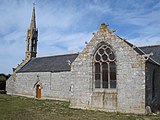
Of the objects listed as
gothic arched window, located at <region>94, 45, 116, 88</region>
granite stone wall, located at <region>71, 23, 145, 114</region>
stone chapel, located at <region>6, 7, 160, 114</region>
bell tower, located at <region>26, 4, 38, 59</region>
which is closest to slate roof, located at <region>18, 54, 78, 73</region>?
bell tower, located at <region>26, 4, 38, 59</region>

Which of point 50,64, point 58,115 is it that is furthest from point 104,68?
point 50,64

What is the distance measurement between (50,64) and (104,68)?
14.4 m

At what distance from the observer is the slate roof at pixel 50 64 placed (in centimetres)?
2509

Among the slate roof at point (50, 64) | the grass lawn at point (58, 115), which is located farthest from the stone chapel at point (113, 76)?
the slate roof at point (50, 64)

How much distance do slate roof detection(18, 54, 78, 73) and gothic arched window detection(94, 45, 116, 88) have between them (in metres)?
9.29

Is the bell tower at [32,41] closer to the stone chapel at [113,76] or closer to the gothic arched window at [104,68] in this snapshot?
the stone chapel at [113,76]

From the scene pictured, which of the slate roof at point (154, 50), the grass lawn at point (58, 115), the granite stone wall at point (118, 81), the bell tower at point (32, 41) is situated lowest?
the grass lawn at point (58, 115)

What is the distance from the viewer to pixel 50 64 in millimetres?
27531

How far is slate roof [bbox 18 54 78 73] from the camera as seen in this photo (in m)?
25.1

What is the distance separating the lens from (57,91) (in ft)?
78.7

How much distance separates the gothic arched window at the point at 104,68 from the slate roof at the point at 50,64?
929 cm

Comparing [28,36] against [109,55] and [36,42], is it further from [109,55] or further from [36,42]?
[109,55]

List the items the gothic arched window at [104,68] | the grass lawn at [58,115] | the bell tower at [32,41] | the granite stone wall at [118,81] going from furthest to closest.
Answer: the bell tower at [32,41], the gothic arched window at [104,68], the granite stone wall at [118,81], the grass lawn at [58,115]

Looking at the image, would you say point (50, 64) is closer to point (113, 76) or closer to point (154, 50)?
point (154, 50)
